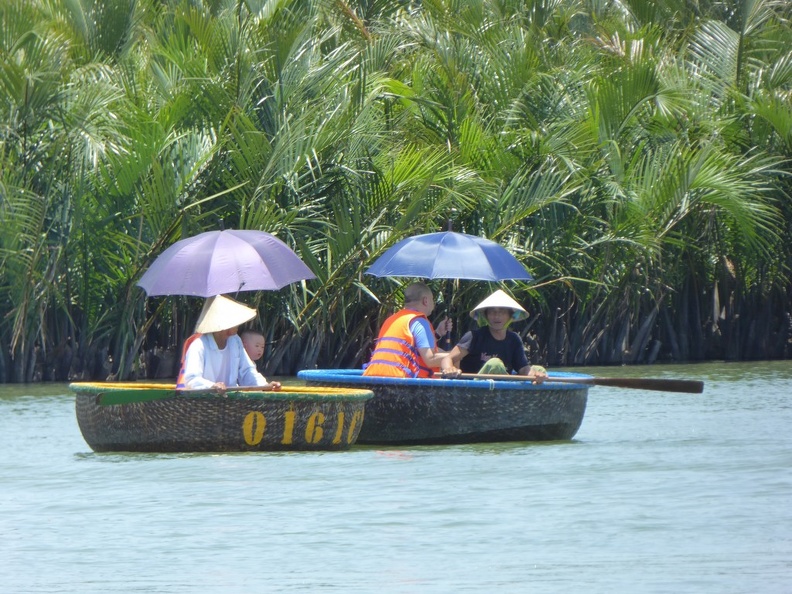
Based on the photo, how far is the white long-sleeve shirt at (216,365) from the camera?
35.4ft

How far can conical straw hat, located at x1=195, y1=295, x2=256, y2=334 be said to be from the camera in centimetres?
1079

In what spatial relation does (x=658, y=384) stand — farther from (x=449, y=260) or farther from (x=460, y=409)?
(x=449, y=260)

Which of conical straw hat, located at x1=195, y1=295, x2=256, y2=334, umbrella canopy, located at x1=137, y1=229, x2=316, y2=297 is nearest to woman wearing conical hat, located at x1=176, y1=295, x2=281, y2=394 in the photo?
conical straw hat, located at x1=195, y1=295, x2=256, y2=334

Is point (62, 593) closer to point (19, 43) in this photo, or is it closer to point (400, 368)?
point (400, 368)

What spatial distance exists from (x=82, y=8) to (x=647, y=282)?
745cm

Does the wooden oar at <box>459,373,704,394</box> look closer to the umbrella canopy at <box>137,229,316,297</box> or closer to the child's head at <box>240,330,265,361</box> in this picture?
the child's head at <box>240,330,265,361</box>

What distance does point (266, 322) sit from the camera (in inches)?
691

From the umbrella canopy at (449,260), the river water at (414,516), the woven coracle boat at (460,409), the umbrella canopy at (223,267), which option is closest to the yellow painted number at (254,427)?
the river water at (414,516)

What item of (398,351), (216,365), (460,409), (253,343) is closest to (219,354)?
(216,365)

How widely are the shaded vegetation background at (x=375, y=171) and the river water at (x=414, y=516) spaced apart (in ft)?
12.9

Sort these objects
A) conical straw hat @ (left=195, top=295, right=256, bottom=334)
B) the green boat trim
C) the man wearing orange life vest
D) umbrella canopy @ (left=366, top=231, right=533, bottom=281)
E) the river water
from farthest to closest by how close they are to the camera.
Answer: umbrella canopy @ (left=366, top=231, right=533, bottom=281)
the man wearing orange life vest
conical straw hat @ (left=195, top=295, right=256, bottom=334)
the green boat trim
the river water

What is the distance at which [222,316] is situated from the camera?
10.9 metres

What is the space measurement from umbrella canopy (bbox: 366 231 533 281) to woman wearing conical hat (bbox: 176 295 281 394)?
1.62 m

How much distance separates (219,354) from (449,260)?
224cm
